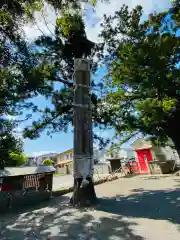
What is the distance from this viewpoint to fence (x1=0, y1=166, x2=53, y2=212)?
306 inches

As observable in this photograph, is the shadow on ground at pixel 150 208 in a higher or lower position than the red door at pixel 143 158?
lower

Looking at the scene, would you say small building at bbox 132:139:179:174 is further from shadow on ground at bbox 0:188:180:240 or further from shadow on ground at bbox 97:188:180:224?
shadow on ground at bbox 0:188:180:240

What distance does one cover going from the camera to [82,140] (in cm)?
604

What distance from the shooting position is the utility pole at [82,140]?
5.56 m

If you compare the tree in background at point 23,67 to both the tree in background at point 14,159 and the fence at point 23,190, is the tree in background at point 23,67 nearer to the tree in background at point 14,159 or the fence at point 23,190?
the fence at point 23,190

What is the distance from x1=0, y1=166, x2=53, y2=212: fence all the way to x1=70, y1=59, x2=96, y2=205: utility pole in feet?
10.1

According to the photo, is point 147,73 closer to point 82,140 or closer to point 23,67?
point 82,140

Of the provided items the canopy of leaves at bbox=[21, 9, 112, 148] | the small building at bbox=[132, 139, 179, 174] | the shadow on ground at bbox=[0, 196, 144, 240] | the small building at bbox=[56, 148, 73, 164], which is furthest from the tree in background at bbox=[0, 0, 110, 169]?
the small building at bbox=[56, 148, 73, 164]

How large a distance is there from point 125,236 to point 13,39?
8607mm

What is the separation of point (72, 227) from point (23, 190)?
5.15 m

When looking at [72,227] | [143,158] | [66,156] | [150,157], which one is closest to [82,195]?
[72,227]

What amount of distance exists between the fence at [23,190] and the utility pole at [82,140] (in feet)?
10.1

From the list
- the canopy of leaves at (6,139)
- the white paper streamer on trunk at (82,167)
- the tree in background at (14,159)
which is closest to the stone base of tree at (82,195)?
the white paper streamer on trunk at (82,167)

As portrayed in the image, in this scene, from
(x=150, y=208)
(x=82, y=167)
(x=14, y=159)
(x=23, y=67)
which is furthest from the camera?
(x=14, y=159)
